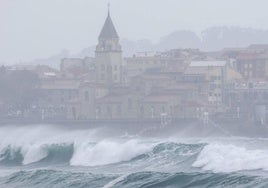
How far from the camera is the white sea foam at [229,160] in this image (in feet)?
71.2

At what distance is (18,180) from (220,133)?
38.4 m

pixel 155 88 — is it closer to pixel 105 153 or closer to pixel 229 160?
pixel 105 153

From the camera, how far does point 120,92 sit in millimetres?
67125

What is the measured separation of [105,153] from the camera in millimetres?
28625

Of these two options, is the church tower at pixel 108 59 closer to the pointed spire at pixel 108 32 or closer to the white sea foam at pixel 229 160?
the pointed spire at pixel 108 32

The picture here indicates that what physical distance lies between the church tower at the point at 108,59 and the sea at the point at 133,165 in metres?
37.3

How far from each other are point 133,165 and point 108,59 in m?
48.0

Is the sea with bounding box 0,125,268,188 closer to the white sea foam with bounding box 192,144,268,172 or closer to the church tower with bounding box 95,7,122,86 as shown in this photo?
the white sea foam with bounding box 192,144,268,172

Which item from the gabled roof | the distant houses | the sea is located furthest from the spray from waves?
the gabled roof

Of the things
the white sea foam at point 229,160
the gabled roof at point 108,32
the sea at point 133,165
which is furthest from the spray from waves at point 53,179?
the gabled roof at point 108,32

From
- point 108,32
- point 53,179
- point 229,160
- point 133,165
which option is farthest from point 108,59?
point 229,160

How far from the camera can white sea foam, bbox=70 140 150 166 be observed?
91.4 feet

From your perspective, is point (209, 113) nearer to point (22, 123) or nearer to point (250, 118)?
point (250, 118)

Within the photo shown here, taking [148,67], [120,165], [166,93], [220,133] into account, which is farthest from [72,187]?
[148,67]
